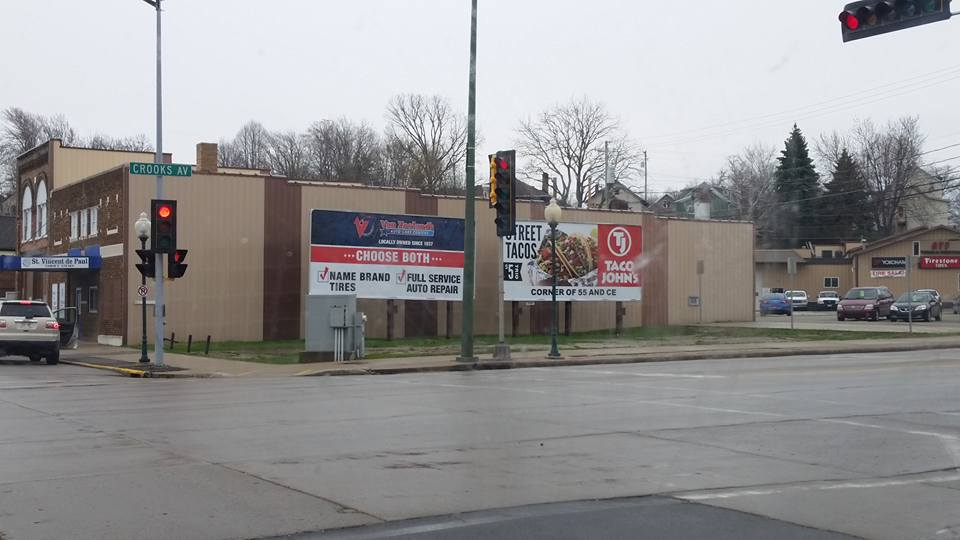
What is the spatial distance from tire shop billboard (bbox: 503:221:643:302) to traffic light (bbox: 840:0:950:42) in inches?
1019

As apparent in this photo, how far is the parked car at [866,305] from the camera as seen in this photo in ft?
167

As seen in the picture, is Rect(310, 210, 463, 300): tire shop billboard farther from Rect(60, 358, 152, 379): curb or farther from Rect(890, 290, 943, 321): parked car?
Rect(890, 290, 943, 321): parked car

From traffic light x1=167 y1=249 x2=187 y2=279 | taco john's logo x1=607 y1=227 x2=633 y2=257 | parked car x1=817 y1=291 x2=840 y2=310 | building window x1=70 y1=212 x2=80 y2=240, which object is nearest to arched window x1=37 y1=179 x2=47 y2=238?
building window x1=70 y1=212 x2=80 y2=240

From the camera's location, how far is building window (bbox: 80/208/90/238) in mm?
41531

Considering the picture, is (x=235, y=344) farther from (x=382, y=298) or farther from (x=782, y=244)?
(x=782, y=244)

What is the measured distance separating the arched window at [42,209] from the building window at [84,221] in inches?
262

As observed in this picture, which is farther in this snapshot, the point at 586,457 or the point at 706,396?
the point at 706,396

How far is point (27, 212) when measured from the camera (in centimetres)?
5109

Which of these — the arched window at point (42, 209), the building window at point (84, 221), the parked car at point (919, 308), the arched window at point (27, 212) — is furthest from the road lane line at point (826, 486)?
the arched window at point (27, 212)

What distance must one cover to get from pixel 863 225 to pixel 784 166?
12667 millimetres

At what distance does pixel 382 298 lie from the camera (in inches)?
1539

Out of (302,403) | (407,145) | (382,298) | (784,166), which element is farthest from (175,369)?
(784,166)

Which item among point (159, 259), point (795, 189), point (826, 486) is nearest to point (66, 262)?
point (159, 259)

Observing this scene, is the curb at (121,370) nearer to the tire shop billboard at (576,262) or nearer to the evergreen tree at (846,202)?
the tire shop billboard at (576,262)
